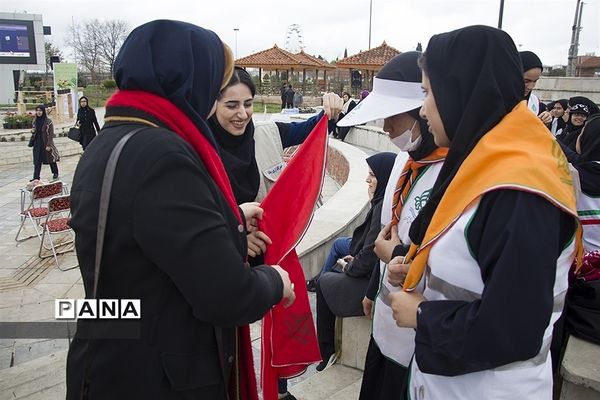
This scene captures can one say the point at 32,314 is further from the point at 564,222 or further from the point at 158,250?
the point at 564,222

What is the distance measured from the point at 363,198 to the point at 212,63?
456cm

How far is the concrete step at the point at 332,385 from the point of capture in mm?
2611

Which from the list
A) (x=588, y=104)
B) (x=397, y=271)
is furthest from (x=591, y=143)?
(x=588, y=104)

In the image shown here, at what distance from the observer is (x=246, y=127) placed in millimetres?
2520

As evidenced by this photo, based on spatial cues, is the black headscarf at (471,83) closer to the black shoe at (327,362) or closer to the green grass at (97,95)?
the black shoe at (327,362)

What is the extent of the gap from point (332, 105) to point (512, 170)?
1.48m

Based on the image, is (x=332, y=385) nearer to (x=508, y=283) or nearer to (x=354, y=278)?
(x=354, y=278)

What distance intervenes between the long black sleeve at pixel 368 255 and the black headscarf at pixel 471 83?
1.24 meters

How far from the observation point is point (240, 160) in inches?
98.5

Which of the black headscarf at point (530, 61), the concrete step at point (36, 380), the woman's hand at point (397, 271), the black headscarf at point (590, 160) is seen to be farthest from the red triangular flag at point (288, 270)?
the black headscarf at point (530, 61)

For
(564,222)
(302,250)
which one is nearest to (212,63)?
(564,222)

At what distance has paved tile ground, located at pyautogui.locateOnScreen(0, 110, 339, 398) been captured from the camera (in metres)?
3.35

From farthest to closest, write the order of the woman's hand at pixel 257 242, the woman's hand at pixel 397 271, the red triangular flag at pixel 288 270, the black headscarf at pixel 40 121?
1. the black headscarf at pixel 40 121
2. the red triangular flag at pixel 288 270
3. the woman's hand at pixel 257 242
4. the woman's hand at pixel 397 271

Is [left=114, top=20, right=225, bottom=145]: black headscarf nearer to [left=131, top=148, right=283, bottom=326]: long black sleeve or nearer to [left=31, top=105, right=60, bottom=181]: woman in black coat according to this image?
[left=131, top=148, right=283, bottom=326]: long black sleeve
